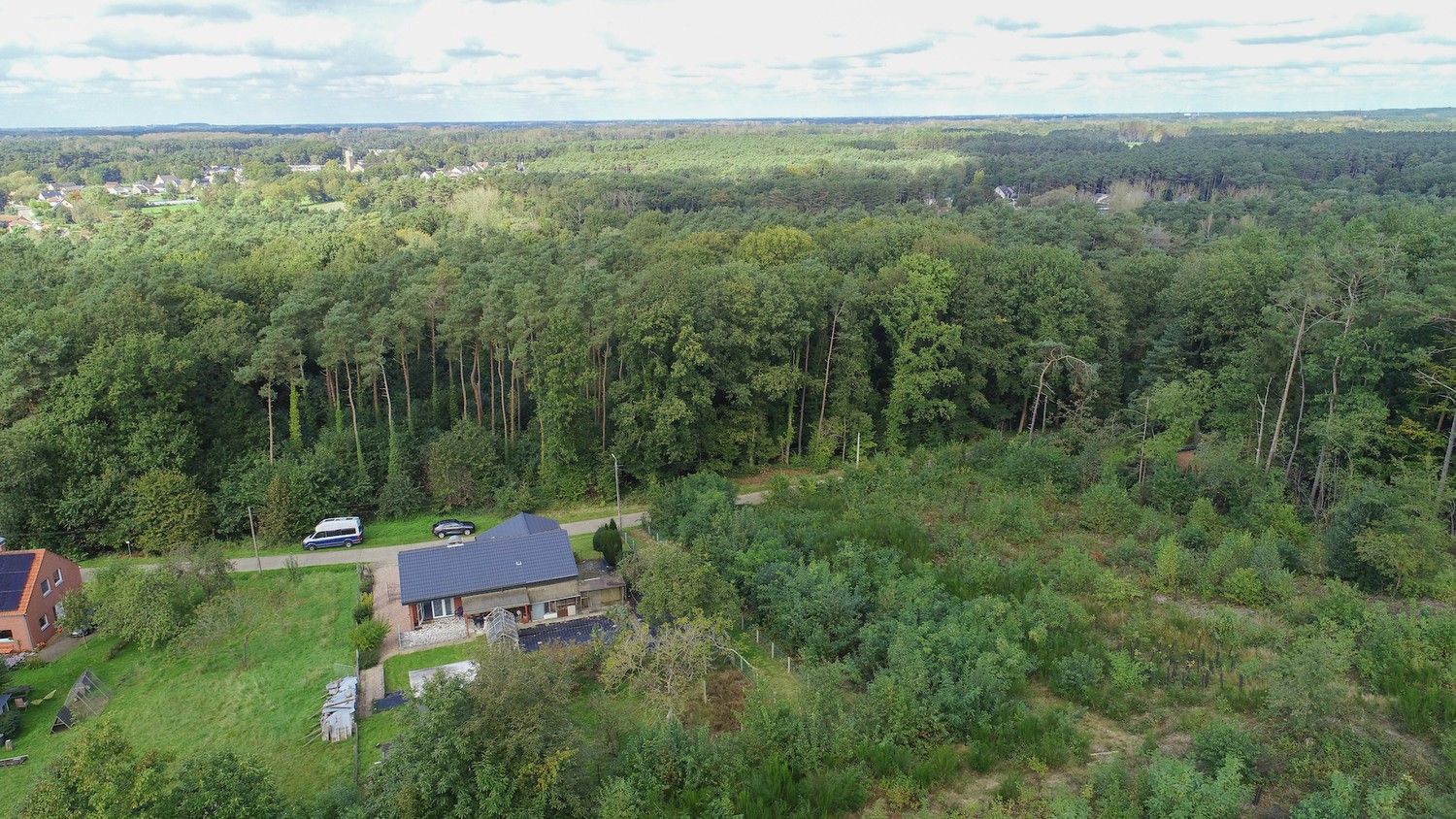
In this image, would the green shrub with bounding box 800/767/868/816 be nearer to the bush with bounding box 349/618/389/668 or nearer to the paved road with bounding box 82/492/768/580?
the bush with bounding box 349/618/389/668

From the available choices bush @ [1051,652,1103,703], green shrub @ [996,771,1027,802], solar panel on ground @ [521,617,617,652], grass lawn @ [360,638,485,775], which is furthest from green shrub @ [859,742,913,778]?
grass lawn @ [360,638,485,775]

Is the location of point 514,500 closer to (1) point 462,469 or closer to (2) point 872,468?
(1) point 462,469

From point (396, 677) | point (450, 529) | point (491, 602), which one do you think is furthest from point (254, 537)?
point (396, 677)

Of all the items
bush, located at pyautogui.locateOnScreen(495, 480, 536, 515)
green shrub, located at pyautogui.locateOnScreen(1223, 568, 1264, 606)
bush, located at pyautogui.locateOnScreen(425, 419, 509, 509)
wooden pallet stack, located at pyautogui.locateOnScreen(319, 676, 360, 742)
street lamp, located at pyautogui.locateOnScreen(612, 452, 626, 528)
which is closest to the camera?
wooden pallet stack, located at pyautogui.locateOnScreen(319, 676, 360, 742)

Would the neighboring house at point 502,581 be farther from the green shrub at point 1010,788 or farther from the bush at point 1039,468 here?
the bush at point 1039,468

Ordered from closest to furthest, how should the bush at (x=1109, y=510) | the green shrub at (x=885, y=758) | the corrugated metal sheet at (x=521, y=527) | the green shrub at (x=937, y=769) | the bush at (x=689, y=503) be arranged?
the green shrub at (x=937, y=769), the green shrub at (x=885, y=758), the bush at (x=689, y=503), the bush at (x=1109, y=510), the corrugated metal sheet at (x=521, y=527)

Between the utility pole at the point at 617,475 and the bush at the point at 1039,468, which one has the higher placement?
the bush at the point at 1039,468

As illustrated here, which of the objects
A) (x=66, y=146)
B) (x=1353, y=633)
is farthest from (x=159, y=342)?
(x=66, y=146)

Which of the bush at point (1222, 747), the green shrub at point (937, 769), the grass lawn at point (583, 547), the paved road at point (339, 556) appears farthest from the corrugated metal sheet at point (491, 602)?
the bush at point (1222, 747)
